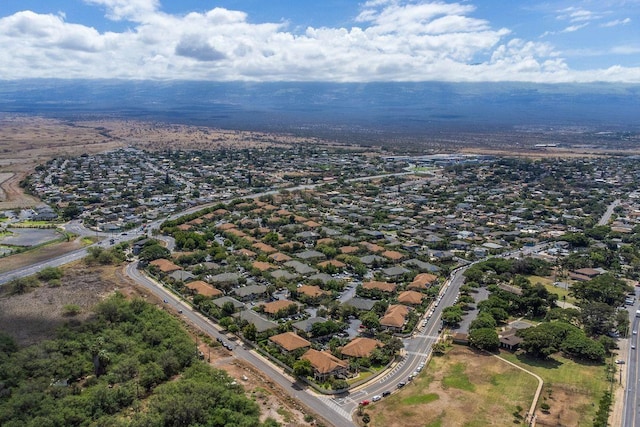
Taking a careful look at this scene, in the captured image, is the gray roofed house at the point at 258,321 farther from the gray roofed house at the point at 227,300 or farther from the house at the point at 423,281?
the house at the point at 423,281

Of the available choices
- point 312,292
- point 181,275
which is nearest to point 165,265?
point 181,275

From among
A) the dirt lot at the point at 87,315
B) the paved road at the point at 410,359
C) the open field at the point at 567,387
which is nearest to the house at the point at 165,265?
the dirt lot at the point at 87,315

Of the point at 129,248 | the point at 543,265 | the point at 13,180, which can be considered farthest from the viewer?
the point at 13,180

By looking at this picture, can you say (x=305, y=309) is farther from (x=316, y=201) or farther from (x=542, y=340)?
(x=316, y=201)

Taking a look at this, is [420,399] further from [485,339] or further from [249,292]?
[249,292]

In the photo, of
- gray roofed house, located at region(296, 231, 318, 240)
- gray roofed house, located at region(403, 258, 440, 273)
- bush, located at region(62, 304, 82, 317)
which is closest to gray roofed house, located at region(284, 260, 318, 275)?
gray roofed house, located at region(296, 231, 318, 240)

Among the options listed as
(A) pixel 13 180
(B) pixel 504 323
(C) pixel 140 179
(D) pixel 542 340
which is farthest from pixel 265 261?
(A) pixel 13 180

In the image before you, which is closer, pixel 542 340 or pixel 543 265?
pixel 542 340

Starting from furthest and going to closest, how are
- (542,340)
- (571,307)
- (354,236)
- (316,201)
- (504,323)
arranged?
(316,201) → (354,236) → (571,307) → (504,323) → (542,340)
